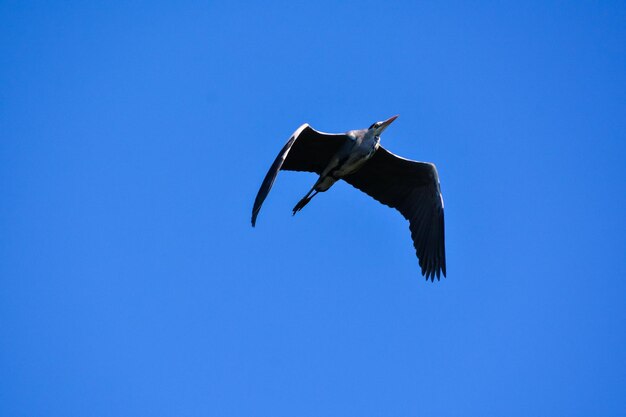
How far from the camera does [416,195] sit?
33.8ft

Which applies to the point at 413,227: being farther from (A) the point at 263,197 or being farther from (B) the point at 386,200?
(A) the point at 263,197

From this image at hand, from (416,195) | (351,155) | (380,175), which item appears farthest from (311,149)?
(416,195)

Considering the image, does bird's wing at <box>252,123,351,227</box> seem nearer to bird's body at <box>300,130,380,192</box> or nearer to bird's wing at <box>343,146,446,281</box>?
bird's body at <box>300,130,380,192</box>

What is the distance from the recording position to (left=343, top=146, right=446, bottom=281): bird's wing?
10008mm

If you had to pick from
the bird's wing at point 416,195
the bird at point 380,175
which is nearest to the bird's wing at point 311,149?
the bird at point 380,175

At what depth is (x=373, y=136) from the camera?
9.42m

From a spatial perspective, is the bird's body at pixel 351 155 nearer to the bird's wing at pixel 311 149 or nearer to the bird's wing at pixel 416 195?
the bird's wing at pixel 311 149

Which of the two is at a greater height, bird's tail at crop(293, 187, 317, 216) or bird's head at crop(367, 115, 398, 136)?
bird's head at crop(367, 115, 398, 136)

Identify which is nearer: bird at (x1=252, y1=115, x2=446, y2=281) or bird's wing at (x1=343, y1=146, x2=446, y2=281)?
bird at (x1=252, y1=115, x2=446, y2=281)

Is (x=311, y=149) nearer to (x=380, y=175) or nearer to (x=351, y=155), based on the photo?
(x=351, y=155)

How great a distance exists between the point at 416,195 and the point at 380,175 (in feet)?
1.99

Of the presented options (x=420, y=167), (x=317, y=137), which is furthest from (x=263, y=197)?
(x=420, y=167)

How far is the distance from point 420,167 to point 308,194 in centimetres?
163

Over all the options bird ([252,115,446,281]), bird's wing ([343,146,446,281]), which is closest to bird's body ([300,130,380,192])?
bird ([252,115,446,281])
